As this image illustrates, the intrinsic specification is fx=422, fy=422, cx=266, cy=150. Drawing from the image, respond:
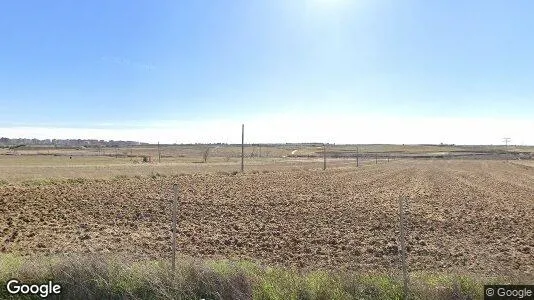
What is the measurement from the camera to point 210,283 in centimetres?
679

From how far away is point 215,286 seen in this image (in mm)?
6730

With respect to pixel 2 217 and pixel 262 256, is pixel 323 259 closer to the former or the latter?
pixel 262 256

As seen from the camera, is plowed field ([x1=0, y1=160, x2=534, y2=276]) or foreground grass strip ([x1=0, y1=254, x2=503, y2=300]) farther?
plowed field ([x1=0, y1=160, x2=534, y2=276])

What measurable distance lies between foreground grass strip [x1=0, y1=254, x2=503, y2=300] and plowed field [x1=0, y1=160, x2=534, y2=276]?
2329mm

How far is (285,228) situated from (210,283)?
9588 mm

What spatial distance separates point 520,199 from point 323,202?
12.9 m

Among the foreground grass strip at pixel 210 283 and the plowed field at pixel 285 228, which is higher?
the foreground grass strip at pixel 210 283

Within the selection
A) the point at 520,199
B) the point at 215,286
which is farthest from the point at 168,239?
the point at 520,199

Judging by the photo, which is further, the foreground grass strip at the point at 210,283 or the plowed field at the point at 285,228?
the plowed field at the point at 285,228

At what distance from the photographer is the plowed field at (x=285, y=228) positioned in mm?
11633

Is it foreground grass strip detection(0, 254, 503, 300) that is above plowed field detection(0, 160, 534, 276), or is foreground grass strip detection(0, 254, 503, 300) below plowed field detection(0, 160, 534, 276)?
above

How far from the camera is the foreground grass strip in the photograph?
6.50 meters

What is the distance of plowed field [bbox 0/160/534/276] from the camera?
1163 cm

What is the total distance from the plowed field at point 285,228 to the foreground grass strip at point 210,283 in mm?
2329
